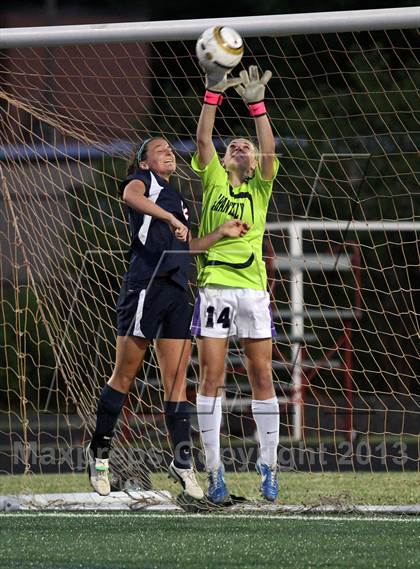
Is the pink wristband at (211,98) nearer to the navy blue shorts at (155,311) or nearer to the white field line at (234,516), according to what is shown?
the navy blue shorts at (155,311)

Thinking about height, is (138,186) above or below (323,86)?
below

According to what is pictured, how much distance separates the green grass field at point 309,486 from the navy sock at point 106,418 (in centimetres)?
107

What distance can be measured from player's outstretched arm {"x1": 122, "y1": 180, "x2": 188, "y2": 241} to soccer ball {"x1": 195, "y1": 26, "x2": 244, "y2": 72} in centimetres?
67

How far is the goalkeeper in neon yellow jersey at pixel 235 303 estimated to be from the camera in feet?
20.0

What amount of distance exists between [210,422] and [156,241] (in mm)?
900

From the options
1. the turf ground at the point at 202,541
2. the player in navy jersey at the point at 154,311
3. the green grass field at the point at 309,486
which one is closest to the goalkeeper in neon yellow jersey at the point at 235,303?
the player in navy jersey at the point at 154,311

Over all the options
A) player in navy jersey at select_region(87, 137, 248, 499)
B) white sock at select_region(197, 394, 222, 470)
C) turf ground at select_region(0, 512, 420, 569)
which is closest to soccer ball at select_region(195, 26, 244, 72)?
player in navy jersey at select_region(87, 137, 248, 499)

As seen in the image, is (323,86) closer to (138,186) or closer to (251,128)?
(251,128)

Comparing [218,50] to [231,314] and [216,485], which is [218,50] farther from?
[216,485]

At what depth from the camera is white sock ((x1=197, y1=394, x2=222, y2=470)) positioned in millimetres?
6117

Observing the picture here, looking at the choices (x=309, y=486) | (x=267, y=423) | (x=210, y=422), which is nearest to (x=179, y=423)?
(x=210, y=422)

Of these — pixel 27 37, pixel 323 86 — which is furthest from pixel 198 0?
pixel 27 37

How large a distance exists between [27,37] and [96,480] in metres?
2.26

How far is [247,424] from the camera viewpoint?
507 inches
